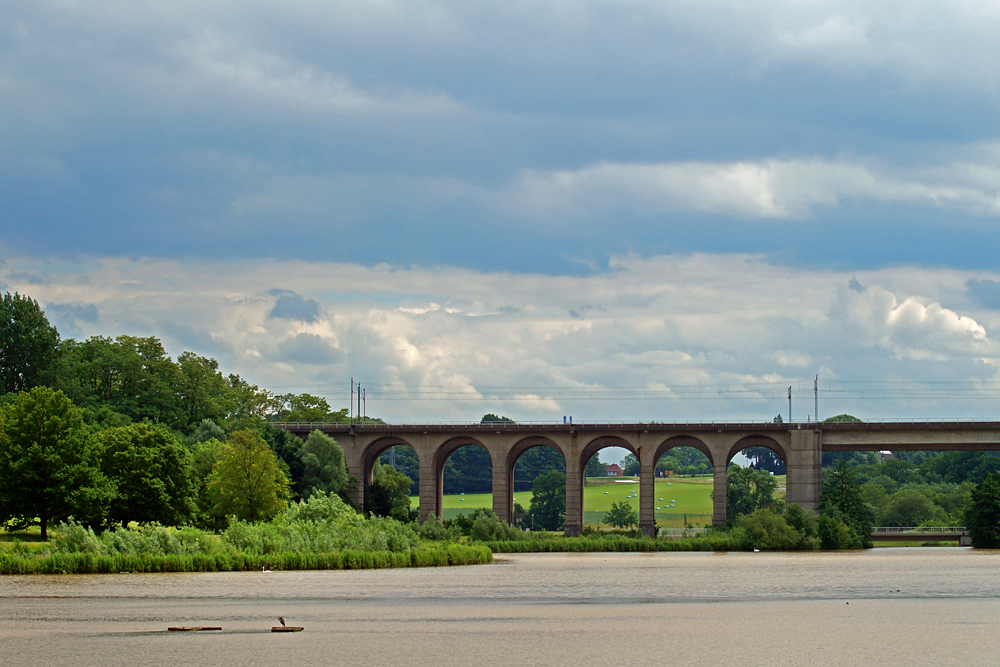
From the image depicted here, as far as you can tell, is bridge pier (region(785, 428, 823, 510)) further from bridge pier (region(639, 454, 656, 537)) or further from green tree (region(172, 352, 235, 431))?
green tree (region(172, 352, 235, 431))

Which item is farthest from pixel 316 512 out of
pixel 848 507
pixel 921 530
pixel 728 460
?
pixel 921 530

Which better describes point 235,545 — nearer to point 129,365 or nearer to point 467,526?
point 467,526

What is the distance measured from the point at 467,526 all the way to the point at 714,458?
29527 mm

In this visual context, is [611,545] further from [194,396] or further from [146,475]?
[194,396]

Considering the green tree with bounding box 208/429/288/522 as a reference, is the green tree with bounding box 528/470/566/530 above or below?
below

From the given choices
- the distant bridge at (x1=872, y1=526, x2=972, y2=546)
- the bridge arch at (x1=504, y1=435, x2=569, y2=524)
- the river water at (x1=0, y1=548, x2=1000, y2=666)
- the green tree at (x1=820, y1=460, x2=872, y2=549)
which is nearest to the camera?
the river water at (x1=0, y1=548, x2=1000, y2=666)

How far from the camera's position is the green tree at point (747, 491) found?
136 m

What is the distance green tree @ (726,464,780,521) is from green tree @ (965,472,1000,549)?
52732 millimetres

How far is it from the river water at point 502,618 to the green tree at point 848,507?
33.4 meters

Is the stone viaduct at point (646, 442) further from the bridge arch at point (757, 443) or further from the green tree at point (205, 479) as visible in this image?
the green tree at point (205, 479)

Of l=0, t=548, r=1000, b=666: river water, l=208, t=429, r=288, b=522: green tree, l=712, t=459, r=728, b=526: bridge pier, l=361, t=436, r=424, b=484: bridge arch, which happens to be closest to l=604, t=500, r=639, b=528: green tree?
l=361, t=436, r=424, b=484: bridge arch

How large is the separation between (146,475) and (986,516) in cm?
5927

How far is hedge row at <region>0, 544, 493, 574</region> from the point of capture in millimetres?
39912

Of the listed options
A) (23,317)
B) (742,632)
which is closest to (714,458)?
(23,317)
